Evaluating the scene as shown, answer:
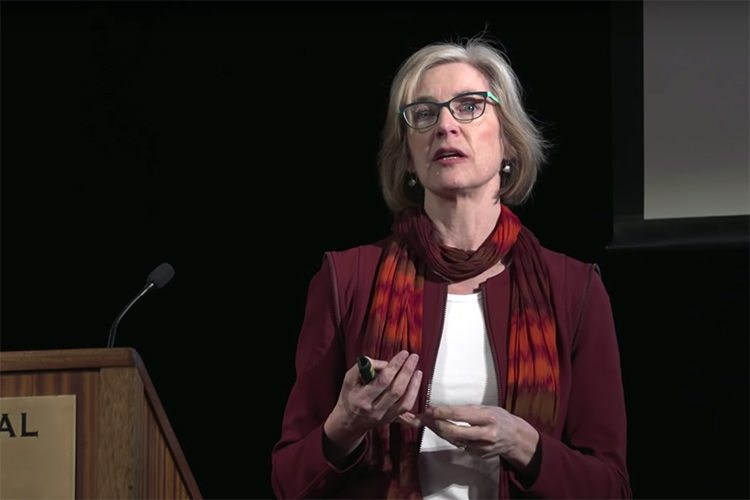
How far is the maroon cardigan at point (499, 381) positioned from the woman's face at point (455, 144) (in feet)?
0.64

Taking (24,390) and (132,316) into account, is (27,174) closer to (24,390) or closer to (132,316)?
(132,316)

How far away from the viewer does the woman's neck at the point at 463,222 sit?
2.08 metres

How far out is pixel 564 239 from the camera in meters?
2.56

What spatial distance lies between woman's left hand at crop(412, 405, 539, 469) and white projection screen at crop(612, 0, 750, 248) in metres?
0.89

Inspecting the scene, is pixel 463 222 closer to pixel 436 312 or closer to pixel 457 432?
pixel 436 312

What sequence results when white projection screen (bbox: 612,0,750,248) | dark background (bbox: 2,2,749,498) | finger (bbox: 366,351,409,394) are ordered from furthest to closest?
dark background (bbox: 2,2,749,498), white projection screen (bbox: 612,0,750,248), finger (bbox: 366,351,409,394)

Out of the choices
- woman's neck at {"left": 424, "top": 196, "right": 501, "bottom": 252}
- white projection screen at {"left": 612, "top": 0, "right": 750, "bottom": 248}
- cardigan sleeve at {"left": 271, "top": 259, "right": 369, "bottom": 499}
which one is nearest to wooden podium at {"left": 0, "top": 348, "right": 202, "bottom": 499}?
cardigan sleeve at {"left": 271, "top": 259, "right": 369, "bottom": 499}

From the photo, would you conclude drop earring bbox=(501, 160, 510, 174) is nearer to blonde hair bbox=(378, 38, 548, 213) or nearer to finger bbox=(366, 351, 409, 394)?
blonde hair bbox=(378, 38, 548, 213)

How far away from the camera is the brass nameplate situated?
1.77m

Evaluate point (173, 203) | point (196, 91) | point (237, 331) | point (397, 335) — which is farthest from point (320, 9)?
point (397, 335)

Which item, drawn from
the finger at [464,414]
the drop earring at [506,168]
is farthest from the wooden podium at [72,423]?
the drop earring at [506,168]

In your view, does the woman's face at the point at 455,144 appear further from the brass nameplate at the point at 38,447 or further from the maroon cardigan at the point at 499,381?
the brass nameplate at the point at 38,447

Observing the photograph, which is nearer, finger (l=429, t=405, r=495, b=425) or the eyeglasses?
finger (l=429, t=405, r=495, b=425)

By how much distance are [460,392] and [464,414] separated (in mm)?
157
